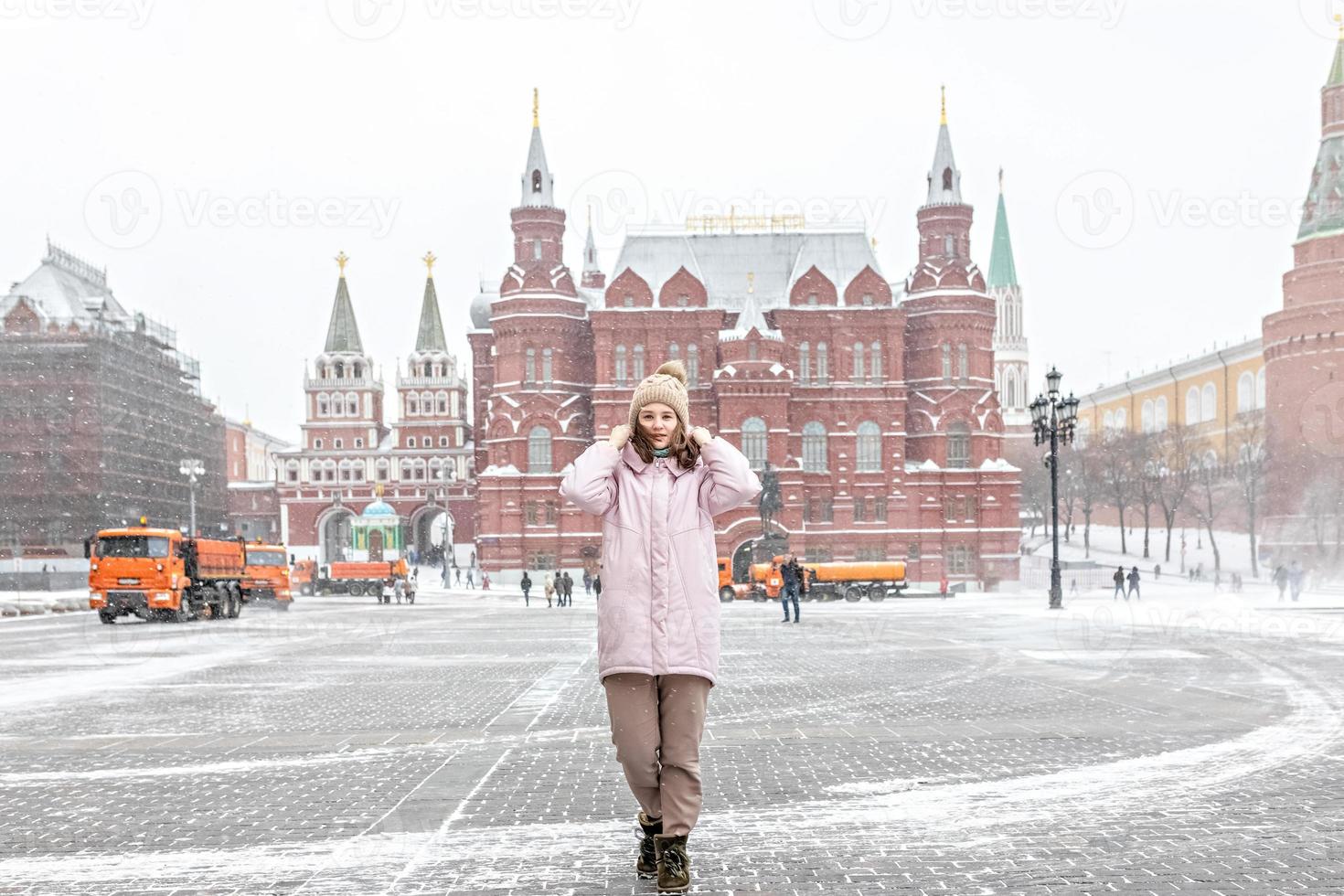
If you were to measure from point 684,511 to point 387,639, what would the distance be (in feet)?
62.5

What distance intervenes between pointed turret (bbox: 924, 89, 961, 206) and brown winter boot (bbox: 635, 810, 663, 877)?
204 ft

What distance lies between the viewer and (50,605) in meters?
36.4

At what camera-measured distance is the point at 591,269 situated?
8294cm

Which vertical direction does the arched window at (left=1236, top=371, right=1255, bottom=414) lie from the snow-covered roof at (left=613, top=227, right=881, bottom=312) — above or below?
below

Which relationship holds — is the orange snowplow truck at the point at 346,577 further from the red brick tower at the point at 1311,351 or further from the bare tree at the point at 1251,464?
the red brick tower at the point at 1311,351

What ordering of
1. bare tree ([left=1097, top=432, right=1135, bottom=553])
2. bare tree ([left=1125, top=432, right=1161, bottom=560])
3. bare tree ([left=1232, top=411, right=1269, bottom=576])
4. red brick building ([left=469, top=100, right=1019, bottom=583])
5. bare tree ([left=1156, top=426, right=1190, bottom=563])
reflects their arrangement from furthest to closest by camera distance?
bare tree ([left=1097, top=432, right=1135, bottom=553])
bare tree ([left=1125, top=432, right=1161, bottom=560])
bare tree ([left=1156, top=426, right=1190, bottom=563])
bare tree ([left=1232, top=411, right=1269, bottom=576])
red brick building ([left=469, top=100, right=1019, bottom=583])

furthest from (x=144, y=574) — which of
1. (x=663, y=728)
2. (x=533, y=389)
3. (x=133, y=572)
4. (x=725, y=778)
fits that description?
(x=533, y=389)

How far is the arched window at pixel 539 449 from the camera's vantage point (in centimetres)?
6288

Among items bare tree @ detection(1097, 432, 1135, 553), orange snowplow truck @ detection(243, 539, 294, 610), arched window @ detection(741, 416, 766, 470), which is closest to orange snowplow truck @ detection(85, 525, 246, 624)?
orange snowplow truck @ detection(243, 539, 294, 610)

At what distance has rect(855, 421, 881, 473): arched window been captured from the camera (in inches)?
2496

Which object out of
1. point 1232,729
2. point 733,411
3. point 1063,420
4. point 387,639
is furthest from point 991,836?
point 733,411

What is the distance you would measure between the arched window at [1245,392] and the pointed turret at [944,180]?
98.2 feet

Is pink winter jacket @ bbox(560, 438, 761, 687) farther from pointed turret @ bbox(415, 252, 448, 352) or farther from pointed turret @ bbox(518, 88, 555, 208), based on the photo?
pointed turret @ bbox(415, 252, 448, 352)

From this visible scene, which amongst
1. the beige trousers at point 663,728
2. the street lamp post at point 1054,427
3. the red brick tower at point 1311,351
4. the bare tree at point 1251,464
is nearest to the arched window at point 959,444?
the bare tree at point 1251,464
